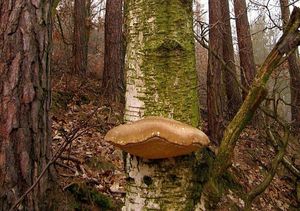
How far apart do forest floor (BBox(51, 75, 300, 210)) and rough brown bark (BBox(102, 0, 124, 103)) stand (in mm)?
450

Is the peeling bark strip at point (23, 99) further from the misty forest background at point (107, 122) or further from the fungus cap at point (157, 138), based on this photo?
the fungus cap at point (157, 138)

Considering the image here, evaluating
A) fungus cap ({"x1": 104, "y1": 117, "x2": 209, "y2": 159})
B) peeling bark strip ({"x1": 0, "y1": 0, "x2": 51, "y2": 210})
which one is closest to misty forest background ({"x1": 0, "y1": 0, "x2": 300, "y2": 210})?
peeling bark strip ({"x1": 0, "y1": 0, "x2": 51, "y2": 210})

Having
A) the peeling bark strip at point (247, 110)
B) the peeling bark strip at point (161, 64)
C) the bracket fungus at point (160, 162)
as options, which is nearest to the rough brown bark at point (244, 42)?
the peeling bark strip at point (247, 110)

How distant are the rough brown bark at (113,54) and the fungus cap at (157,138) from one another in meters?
7.72

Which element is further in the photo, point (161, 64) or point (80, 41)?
point (80, 41)

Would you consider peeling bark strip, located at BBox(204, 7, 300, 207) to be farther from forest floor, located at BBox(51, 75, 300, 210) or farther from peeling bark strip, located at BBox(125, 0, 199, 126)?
forest floor, located at BBox(51, 75, 300, 210)

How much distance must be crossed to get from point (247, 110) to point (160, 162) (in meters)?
0.51

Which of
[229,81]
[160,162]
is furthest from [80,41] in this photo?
[160,162]

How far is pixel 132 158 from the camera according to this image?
4.88ft

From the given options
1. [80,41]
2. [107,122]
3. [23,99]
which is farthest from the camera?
[80,41]

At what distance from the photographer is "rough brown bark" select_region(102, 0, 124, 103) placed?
918cm

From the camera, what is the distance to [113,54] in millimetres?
9672

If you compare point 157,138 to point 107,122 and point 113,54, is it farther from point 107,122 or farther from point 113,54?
point 113,54

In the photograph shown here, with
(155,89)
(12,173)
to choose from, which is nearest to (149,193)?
(155,89)
